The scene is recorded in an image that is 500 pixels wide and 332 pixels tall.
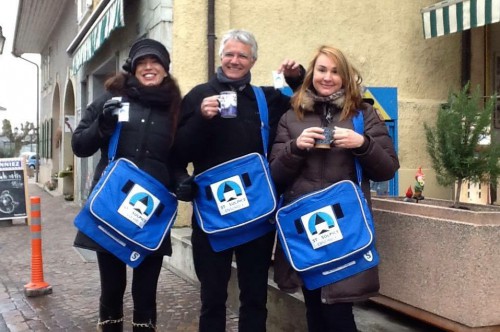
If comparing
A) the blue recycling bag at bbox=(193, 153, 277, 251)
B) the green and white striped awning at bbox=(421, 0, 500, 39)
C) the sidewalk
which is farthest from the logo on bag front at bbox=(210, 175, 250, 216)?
the green and white striped awning at bbox=(421, 0, 500, 39)

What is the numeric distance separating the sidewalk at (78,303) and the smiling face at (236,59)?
5.26 ft

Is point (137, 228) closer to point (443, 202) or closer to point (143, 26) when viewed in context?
point (443, 202)

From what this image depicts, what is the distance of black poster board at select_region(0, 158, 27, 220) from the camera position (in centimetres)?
1040

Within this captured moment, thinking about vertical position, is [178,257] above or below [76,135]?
below

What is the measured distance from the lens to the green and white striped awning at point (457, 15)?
6.39 meters

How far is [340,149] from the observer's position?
2.68m

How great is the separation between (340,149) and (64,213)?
418 inches

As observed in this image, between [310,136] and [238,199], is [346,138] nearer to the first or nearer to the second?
[310,136]

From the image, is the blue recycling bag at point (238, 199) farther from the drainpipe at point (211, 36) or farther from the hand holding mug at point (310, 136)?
the drainpipe at point (211, 36)

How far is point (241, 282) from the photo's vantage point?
9.89 feet

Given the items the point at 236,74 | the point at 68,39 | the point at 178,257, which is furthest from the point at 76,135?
the point at 68,39

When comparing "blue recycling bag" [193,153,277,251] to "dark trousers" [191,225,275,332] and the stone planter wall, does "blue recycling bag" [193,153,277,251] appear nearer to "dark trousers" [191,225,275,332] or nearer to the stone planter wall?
"dark trousers" [191,225,275,332]

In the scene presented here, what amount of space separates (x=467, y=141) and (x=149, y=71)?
187 cm

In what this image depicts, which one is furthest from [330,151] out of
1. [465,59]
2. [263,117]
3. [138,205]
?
[465,59]
